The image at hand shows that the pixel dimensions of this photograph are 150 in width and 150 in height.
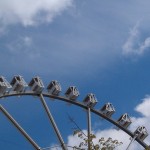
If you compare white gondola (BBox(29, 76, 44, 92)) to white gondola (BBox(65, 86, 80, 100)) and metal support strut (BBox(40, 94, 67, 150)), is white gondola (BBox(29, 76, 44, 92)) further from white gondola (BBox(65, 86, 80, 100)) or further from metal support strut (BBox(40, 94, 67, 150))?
white gondola (BBox(65, 86, 80, 100))

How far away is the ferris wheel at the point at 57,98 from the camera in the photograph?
3297 cm

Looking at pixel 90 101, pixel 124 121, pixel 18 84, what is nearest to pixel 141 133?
pixel 124 121

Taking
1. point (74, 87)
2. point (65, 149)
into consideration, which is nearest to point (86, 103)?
point (74, 87)

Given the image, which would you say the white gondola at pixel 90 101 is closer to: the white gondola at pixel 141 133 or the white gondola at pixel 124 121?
the white gondola at pixel 124 121

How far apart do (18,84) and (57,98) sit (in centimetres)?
482

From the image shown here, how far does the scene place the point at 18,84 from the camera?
3400 cm

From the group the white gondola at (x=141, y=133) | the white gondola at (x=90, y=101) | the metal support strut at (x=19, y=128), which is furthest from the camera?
the white gondola at (x=141, y=133)

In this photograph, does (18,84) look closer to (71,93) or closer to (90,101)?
(71,93)

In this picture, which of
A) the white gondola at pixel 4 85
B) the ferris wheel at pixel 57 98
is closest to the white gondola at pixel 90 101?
the ferris wheel at pixel 57 98

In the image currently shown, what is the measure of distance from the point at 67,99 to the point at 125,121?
20.5ft

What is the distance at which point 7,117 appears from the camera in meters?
32.2

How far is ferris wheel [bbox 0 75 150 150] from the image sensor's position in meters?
33.0

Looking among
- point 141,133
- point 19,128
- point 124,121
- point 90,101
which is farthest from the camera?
point 141,133

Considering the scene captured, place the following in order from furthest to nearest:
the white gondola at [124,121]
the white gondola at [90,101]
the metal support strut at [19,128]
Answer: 1. the white gondola at [124,121]
2. the white gondola at [90,101]
3. the metal support strut at [19,128]
